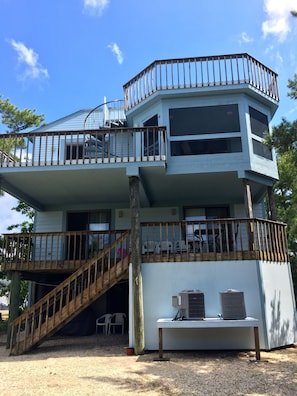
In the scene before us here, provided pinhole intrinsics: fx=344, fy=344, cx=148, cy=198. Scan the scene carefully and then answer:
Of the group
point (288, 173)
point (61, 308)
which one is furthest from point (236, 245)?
point (288, 173)

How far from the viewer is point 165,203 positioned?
11.7 metres

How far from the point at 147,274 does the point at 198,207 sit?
424cm

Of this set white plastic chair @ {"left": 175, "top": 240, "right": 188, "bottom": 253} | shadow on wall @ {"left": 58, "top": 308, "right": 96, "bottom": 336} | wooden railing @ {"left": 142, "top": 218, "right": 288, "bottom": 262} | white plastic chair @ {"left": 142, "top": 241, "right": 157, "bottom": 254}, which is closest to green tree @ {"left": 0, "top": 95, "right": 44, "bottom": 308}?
shadow on wall @ {"left": 58, "top": 308, "right": 96, "bottom": 336}

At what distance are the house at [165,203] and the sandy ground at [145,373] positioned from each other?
1.72ft

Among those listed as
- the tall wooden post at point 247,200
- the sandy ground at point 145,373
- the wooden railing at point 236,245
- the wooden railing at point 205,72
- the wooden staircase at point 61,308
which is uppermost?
the wooden railing at point 205,72

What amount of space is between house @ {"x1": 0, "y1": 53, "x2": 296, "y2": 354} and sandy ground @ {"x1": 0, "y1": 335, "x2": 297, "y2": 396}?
52 cm

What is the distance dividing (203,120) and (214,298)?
195 inches

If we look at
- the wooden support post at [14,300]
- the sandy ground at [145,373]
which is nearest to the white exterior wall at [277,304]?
the sandy ground at [145,373]

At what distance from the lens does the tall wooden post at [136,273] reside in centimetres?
749

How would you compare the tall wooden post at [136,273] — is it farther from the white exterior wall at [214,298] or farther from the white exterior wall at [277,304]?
the white exterior wall at [277,304]

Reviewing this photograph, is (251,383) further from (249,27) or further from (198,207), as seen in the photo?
(249,27)

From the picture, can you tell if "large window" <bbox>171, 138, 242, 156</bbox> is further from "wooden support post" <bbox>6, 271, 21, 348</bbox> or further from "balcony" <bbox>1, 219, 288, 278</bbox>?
"wooden support post" <bbox>6, 271, 21, 348</bbox>

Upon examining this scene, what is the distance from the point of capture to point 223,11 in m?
9.38

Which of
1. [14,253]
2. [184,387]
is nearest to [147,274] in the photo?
[184,387]
